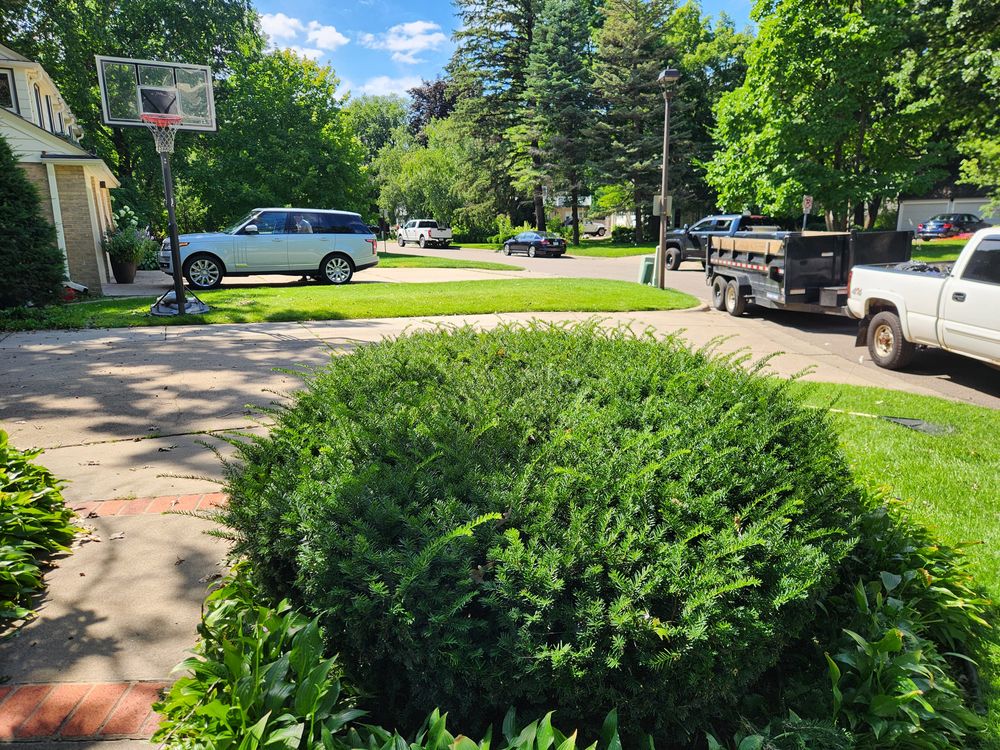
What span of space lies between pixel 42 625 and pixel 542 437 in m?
2.35

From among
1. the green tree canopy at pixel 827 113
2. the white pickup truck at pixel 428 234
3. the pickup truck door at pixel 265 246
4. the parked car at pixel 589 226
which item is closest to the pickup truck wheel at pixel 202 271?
the pickup truck door at pixel 265 246

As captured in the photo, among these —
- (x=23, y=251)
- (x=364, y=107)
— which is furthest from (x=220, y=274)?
(x=364, y=107)

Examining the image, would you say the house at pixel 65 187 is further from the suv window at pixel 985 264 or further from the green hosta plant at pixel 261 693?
the suv window at pixel 985 264

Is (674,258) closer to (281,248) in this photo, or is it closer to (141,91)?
(281,248)

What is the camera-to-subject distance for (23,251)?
12555 mm

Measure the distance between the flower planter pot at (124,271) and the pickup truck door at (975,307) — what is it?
20.1m

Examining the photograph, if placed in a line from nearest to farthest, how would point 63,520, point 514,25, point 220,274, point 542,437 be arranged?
1. point 542,437
2. point 63,520
3. point 220,274
4. point 514,25

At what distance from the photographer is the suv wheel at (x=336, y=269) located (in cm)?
1869

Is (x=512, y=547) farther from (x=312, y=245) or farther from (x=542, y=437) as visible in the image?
(x=312, y=245)

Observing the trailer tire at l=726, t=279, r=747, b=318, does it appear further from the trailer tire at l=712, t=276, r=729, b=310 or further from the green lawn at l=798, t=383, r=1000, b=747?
A: the green lawn at l=798, t=383, r=1000, b=747

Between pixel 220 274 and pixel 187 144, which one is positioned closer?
pixel 220 274

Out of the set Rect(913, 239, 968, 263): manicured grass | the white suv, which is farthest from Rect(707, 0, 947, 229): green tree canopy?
the white suv

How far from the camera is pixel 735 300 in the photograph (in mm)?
13820

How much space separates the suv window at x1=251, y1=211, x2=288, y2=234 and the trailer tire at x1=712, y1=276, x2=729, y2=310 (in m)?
11.5
